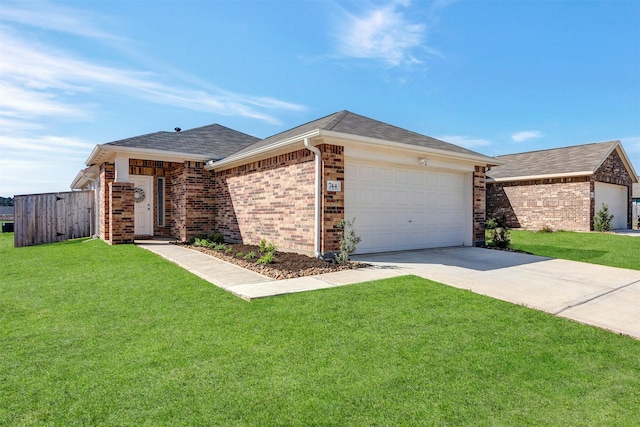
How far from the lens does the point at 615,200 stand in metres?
19.5

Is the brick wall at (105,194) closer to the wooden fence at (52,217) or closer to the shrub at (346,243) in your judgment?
the wooden fence at (52,217)

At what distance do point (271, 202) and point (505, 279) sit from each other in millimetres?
6061

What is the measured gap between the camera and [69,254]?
9.09 metres

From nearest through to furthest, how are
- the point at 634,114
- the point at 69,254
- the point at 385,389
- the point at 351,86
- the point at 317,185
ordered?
the point at 385,389 → the point at 317,185 → the point at 69,254 → the point at 351,86 → the point at 634,114

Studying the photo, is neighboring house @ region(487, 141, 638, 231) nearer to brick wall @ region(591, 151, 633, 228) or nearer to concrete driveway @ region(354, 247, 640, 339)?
brick wall @ region(591, 151, 633, 228)

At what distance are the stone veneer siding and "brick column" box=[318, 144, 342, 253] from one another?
15260mm

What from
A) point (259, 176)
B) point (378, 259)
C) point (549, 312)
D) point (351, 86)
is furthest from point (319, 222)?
point (351, 86)

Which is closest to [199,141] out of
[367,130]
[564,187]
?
[367,130]

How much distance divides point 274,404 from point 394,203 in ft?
24.6

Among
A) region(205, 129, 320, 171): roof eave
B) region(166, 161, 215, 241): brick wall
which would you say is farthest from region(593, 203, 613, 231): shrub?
region(166, 161, 215, 241): brick wall

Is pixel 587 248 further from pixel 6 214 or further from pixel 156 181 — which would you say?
pixel 6 214

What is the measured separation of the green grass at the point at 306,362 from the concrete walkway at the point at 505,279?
447 millimetres

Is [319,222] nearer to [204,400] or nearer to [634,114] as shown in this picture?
[204,400]

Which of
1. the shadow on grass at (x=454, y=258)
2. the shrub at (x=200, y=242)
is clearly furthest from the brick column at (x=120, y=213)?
the shadow on grass at (x=454, y=258)
